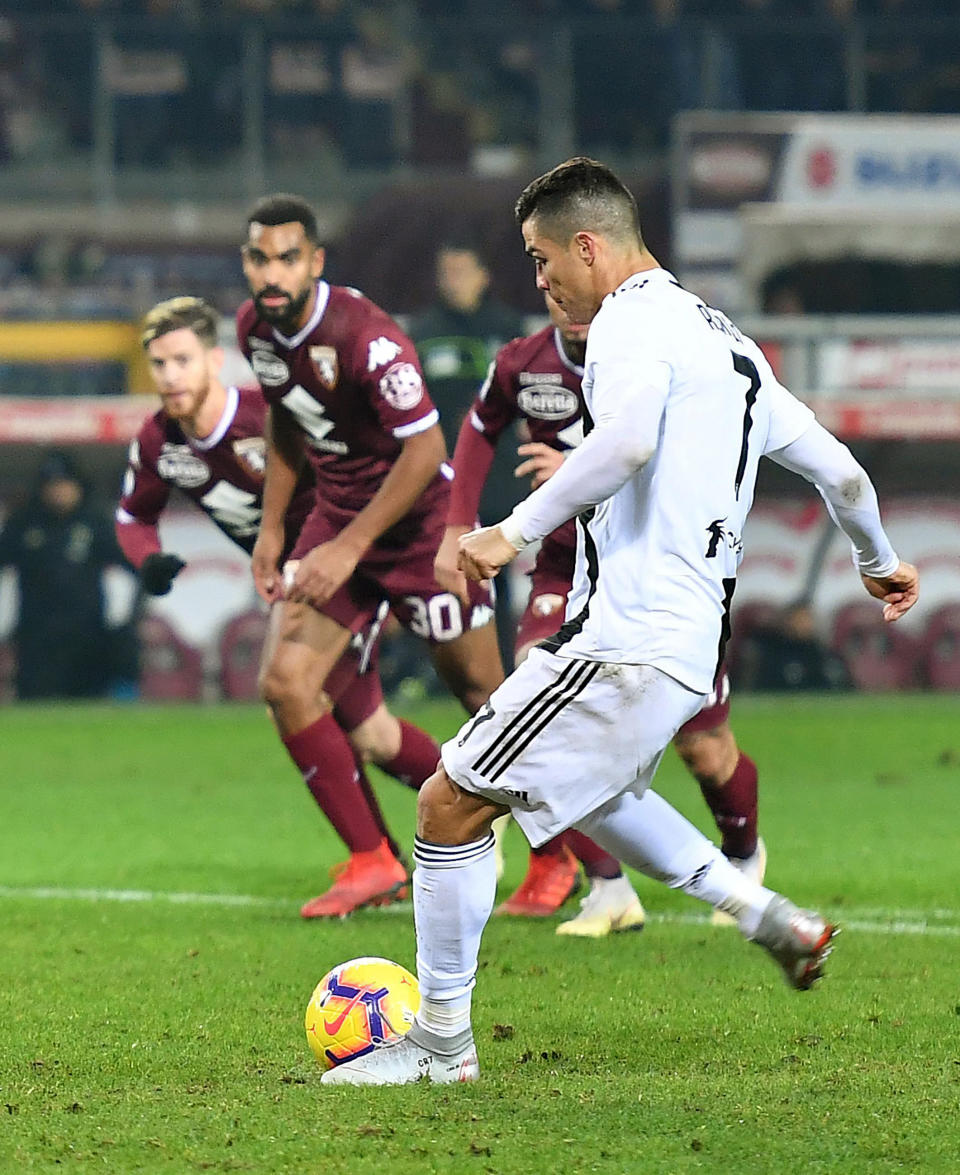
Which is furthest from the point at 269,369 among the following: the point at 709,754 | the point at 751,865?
the point at 751,865

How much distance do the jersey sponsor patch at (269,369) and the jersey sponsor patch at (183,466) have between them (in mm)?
829

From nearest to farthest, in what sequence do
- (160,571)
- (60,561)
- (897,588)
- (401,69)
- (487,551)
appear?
(487,551), (897,588), (160,571), (60,561), (401,69)

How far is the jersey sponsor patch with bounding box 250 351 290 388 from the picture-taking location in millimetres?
6609

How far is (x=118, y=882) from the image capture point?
7.24 meters

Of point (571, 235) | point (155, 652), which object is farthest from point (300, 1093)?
point (155, 652)

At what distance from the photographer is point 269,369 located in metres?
6.64

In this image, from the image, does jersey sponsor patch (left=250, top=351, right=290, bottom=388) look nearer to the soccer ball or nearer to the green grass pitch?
the green grass pitch

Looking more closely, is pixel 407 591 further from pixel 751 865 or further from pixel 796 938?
pixel 796 938

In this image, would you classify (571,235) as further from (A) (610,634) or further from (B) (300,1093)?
(B) (300,1093)

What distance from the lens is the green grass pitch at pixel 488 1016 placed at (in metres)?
3.53

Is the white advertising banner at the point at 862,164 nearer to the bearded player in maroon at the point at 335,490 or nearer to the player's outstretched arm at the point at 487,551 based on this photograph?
the bearded player in maroon at the point at 335,490

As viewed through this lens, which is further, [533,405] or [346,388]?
[346,388]

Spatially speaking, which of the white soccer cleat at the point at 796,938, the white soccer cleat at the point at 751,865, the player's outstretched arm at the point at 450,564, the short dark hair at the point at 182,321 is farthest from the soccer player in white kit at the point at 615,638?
the short dark hair at the point at 182,321

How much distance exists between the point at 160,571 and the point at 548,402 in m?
1.73
